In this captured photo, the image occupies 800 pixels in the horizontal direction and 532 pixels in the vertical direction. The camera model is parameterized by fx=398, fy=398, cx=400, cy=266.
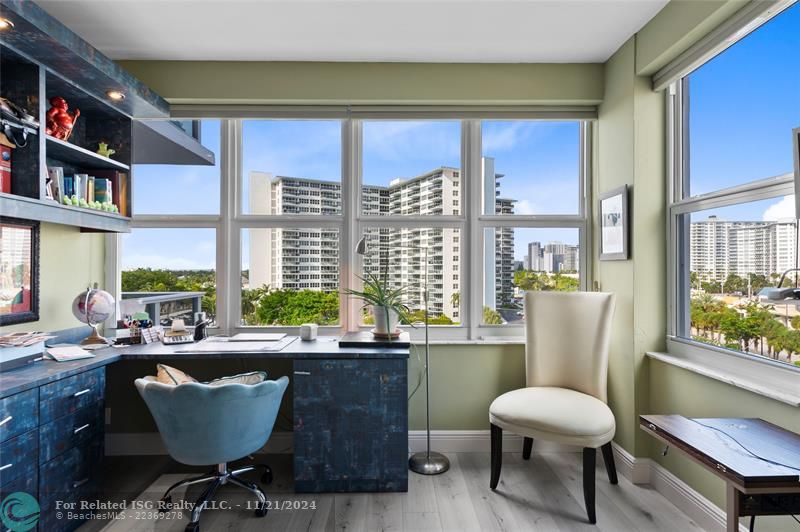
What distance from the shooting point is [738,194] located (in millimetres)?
1850

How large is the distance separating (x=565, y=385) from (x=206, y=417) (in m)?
1.96

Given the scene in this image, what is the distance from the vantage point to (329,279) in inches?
111

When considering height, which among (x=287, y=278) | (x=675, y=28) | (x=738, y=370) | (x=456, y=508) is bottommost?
(x=456, y=508)

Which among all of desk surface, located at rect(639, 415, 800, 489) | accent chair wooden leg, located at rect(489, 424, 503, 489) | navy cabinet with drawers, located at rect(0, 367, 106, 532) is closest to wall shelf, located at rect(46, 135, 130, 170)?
navy cabinet with drawers, located at rect(0, 367, 106, 532)

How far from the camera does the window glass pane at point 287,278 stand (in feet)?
9.19

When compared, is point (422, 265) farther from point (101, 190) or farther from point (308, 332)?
point (101, 190)

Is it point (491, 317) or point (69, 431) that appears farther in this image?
point (491, 317)

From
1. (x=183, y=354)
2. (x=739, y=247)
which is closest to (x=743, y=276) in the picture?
(x=739, y=247)

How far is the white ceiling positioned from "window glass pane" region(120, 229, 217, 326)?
1.17m

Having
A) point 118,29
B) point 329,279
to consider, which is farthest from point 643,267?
point 118,29

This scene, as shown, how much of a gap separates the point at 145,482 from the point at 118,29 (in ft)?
8.49

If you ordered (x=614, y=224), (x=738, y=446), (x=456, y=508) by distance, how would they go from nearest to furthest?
(x=738, y=446)
(x=456, y=508)
(x=614, y=224)

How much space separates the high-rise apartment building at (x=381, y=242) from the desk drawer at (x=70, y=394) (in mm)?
1070

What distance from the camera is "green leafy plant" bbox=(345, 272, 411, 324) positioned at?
2.40 m
